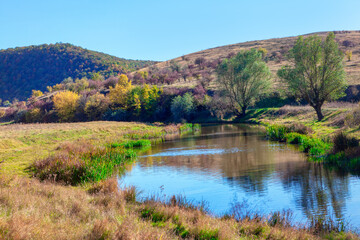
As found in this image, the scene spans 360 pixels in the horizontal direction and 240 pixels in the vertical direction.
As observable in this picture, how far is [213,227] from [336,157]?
42.9 feet

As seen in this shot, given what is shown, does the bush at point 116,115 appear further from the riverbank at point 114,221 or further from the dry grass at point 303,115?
the riverbank at point 114,221

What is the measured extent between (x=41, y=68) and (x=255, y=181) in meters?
174

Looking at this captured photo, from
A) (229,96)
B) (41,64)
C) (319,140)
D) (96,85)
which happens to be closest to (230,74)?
(229,96)

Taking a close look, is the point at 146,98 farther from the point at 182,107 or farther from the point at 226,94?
the point at 226,94

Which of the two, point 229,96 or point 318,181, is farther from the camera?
point 229,96

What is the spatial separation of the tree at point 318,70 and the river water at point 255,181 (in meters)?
16.5

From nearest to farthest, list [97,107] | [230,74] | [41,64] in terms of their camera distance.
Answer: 1. [230,74]
2. [97,107]
3. [41,64]

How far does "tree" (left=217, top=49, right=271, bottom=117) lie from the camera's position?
55.6 meters

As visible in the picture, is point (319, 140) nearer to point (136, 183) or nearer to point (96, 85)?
point (136, 183)

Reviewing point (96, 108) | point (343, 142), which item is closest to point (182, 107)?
point (96, 108)

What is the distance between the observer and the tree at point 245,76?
55.6 meters

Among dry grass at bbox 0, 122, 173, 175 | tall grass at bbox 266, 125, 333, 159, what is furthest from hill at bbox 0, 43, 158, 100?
tall grass at bbox 266, 125, 333, 159

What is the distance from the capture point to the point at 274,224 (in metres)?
8.68

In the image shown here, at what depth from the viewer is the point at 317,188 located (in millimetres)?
13039
